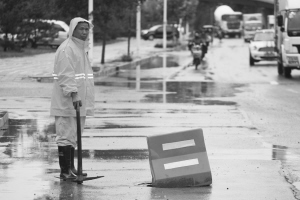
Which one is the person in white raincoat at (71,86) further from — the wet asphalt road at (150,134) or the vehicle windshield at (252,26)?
the vehicle windshield at (252,26)

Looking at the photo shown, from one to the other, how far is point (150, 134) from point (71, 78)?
4366mm

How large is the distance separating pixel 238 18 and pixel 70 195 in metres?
94.0

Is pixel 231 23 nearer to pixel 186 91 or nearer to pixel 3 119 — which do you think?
pixel 186 91

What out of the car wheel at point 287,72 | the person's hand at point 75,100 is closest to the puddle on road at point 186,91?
the car wheel at point 287,72

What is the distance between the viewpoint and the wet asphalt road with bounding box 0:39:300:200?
855 centimetres

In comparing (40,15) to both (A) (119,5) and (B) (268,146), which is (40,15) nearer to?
(A) (119,5)

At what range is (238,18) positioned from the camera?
10081 centimetres

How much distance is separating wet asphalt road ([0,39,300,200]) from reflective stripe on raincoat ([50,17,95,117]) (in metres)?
0.83

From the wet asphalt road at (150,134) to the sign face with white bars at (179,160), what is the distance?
139mm

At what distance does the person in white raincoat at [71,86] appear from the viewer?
352 inches

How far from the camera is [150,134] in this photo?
515 inches

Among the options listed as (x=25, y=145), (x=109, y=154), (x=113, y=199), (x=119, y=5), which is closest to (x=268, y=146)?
(x=109, y=154)

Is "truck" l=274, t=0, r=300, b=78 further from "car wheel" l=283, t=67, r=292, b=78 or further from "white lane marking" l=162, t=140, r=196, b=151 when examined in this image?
"white lane marking" l=162, t=140, r=196, b=151

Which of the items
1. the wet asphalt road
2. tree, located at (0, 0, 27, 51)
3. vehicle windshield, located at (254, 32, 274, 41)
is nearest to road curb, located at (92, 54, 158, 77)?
the wet asphalt road
